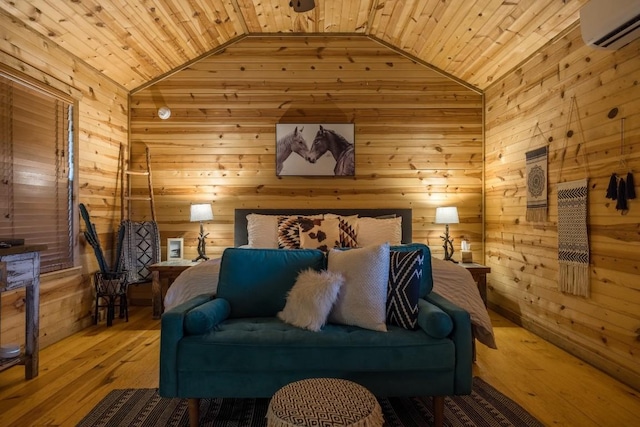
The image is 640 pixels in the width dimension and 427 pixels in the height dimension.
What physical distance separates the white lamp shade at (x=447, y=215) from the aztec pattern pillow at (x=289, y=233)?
5.36ft

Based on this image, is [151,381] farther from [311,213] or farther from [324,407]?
[311,213]

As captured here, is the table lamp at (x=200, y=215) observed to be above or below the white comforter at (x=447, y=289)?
above

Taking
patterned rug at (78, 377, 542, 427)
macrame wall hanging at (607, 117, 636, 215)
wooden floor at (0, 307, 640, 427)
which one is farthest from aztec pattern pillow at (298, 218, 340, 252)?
macrame wall hanging at (607, 117, 636, 215)

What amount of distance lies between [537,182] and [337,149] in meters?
2.19

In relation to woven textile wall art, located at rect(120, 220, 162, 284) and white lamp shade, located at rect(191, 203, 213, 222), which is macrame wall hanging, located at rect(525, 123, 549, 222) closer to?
white lamp shade, located at rect(191, 203, 213, 222)

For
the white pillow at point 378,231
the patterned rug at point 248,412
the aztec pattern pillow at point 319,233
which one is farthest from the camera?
the white pillow at point 378,231

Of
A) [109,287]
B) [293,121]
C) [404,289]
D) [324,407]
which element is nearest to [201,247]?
[109,287]

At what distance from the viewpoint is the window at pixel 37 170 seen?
9.60ft

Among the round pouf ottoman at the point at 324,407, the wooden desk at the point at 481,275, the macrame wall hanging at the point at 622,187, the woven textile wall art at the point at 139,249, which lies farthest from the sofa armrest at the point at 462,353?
the woven textile wall art at the point at 139,249

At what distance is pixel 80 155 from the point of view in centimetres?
380

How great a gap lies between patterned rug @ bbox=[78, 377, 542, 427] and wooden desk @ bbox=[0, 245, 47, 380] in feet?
2.20

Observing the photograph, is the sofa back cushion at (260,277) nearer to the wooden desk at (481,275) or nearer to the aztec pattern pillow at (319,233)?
the aztec pattern pillow at (319,233)

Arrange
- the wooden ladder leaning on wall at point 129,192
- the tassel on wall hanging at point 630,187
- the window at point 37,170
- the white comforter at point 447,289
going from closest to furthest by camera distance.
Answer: the tassel on wall hanging at point 630,187
the white comforter at point 447,289
the window at point 37,170
the wooden ladder leaning on wall at point 129,192

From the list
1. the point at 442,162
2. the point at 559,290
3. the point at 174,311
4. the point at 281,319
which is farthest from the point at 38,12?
the point at 559,290
